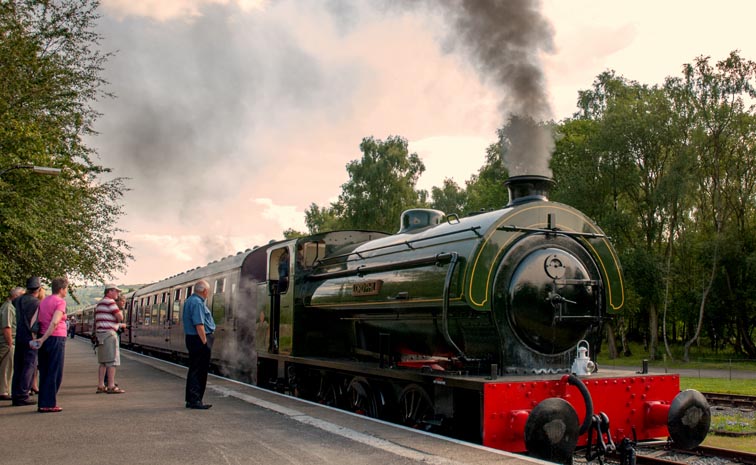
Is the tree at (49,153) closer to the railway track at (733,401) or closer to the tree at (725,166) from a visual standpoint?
the railway track at (733,401)

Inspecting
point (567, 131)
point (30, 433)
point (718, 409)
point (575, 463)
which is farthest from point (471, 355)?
point (567, 131)

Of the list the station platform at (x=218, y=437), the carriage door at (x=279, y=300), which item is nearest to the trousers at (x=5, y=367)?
the station platform at (x=218, y=437)

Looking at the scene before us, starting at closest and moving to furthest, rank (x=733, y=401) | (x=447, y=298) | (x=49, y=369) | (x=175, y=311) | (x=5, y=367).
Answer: (x=447, y=298) → (x=49, y=369) → (x=5, y=367) → (x=733, y=401) → (x=175, y=311)

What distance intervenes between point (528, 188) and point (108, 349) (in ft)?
21.6

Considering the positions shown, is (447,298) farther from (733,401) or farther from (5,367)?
(733,401)

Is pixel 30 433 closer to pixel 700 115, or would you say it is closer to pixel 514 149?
pixel 514 149

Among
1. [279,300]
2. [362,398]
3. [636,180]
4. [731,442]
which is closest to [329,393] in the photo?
[362,398]

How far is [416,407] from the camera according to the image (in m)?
7.28

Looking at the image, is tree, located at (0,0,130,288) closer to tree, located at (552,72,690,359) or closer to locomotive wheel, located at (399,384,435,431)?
locomotive wheel, located at (399,384,435,431)

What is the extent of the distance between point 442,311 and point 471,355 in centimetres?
57

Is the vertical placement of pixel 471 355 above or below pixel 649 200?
below

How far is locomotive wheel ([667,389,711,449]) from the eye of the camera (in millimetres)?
6176

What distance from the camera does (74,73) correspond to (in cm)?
1548

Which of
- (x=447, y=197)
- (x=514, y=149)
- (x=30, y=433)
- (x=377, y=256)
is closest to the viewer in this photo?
(x=30, y=433)
